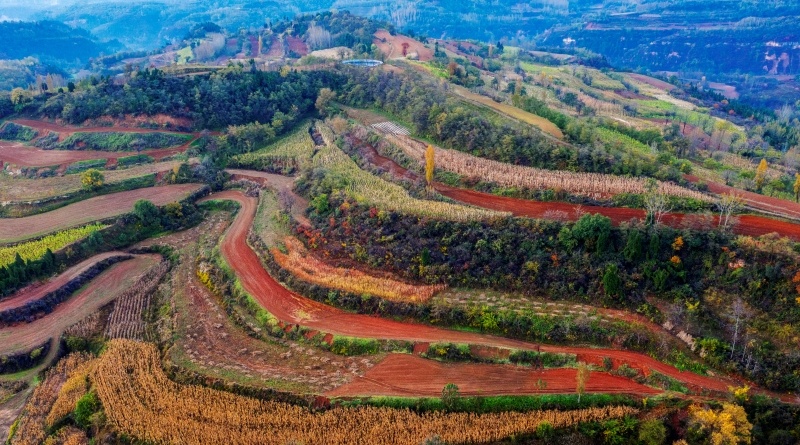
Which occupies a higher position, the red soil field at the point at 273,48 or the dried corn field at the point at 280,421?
the red soil field at the point at 273,48

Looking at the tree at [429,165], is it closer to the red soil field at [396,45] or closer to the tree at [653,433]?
the tree at [653,433]

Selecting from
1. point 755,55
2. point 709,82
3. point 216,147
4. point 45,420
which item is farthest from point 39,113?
point 755,55

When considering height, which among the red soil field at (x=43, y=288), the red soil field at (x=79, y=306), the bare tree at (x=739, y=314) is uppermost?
the bare tree at (x=739, y=314)

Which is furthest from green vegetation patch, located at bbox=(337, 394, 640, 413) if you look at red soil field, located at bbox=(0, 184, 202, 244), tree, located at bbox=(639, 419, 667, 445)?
red soil field, located at bbox=(0, 184, 202, 244)

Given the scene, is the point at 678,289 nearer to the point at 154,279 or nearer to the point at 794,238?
the point at 794,238

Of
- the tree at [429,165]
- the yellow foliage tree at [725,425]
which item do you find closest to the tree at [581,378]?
the yellow foliage tree at [725,425]

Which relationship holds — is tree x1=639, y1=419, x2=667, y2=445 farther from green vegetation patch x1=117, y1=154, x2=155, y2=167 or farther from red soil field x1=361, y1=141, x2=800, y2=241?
green vegetation patch x1=117, y1=154, x2=155, y2=167

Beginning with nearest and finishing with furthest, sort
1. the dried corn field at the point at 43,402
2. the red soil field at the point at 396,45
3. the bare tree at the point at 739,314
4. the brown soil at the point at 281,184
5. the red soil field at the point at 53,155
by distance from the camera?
the dried corn field at the point at 43,402 → the bare tree at the point at 739,314 → the brown soil at the point at 281,184 → the red soil field at the point at 53,155 → the red soil field at the point at 396,45
